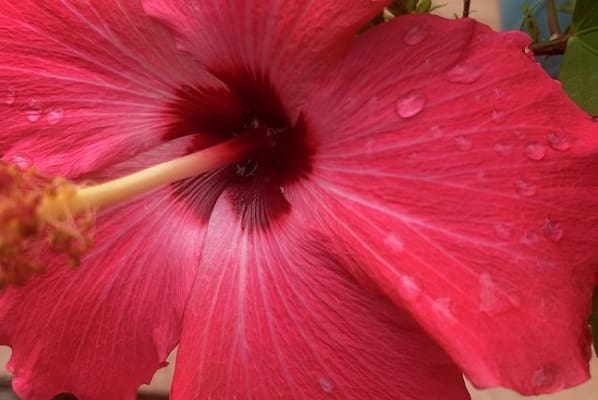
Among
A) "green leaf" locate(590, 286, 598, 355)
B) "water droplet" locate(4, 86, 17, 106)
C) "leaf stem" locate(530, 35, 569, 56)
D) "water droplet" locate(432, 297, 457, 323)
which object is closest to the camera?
"water droplet" locate(432, 297, 457, 323)

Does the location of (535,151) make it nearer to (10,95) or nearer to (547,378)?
(547,378)

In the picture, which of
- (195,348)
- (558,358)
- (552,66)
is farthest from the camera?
(552,66)

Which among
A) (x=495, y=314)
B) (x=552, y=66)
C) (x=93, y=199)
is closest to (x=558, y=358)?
(x=495, y=314)

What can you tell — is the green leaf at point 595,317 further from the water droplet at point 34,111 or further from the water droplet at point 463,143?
the water droplet at point 34,111

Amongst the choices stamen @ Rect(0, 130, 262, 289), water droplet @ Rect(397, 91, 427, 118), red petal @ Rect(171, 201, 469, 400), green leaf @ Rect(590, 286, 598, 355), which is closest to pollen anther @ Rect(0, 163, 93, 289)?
stamen @ Rect(0, 130, 262, 289)

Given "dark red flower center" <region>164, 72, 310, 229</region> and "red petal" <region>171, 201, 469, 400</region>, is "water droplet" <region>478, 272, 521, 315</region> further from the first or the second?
"dark red flower center" <region>164, 72, 310, 229</region>

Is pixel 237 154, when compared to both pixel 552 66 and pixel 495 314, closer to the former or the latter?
pixel 495 314
